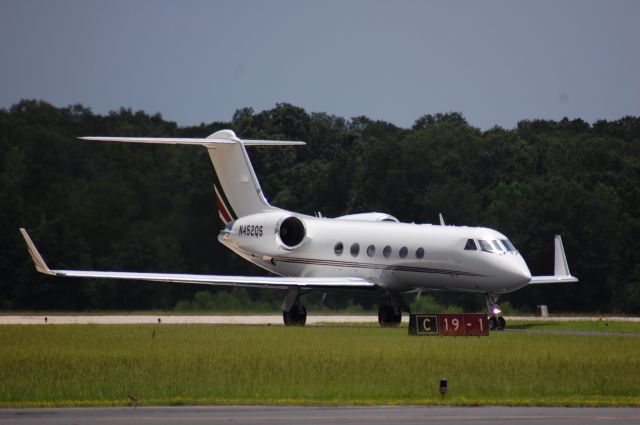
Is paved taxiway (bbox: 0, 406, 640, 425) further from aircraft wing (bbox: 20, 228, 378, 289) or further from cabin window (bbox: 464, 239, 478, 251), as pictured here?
aircraft wing (bbox: 20, 228, 378, 289)

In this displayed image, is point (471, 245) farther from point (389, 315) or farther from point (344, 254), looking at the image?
point (344, 254)

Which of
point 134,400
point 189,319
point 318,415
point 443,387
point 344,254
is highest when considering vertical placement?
point 344,254

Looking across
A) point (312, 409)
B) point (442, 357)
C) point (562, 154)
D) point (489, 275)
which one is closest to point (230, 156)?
point (489, 275)

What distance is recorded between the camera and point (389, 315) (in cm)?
3981

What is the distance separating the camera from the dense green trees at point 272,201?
168 feet

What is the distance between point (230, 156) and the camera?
1724 inches

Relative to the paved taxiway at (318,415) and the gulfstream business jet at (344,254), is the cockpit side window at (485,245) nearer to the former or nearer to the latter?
the gulfstream business jet at (344,254)

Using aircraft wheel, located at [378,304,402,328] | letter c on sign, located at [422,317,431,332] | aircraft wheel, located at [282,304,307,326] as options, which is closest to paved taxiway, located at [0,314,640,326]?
aircraft wheel, located at [282,304,307,326]

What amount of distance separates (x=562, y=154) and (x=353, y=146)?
1358cm

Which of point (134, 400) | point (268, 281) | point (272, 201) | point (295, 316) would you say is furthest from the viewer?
point (272, 201)

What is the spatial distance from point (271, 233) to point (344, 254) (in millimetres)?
2715

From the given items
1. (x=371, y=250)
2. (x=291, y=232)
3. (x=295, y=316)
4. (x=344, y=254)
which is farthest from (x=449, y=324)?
(x=291, y=232)

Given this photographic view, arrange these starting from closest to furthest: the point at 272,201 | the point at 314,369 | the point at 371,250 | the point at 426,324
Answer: the point at 314,369, the point at 426,324, the point at 371,250, the point at 272,201

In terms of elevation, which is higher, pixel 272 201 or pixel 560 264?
pixel 272 201
